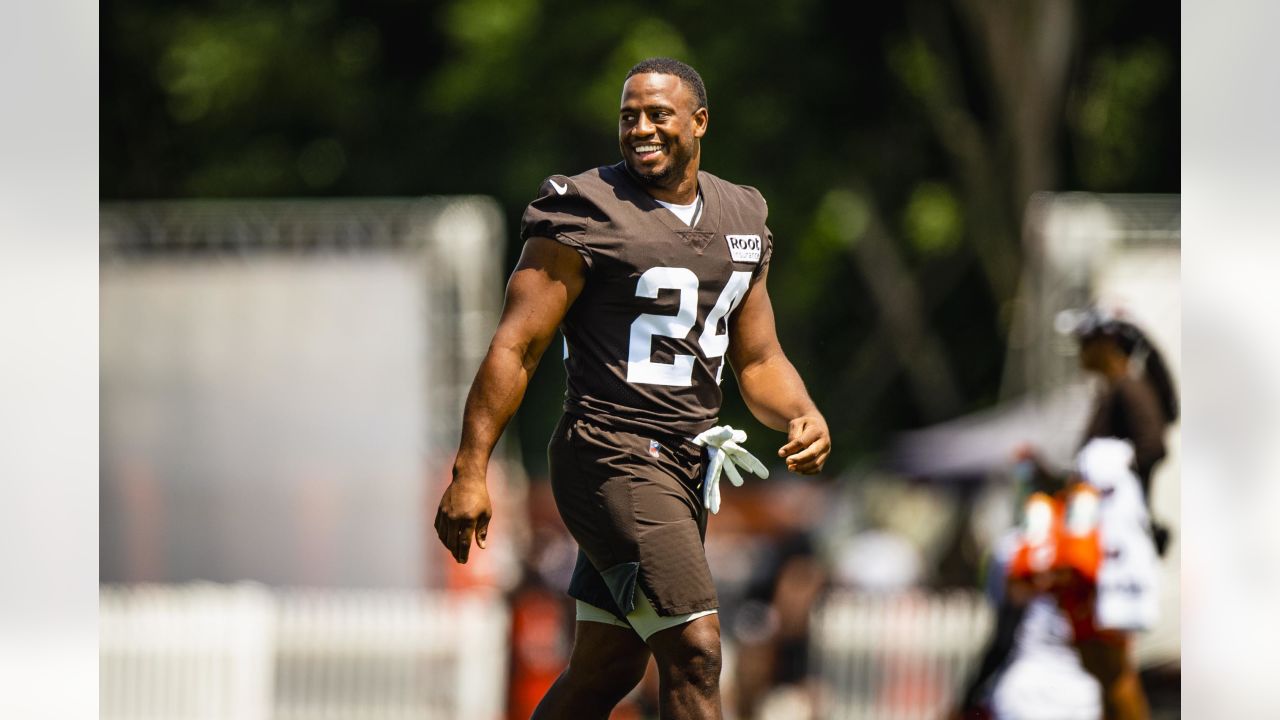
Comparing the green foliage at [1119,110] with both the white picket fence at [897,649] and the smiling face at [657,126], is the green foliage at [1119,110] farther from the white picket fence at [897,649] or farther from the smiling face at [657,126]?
the smiling face at [657,126]

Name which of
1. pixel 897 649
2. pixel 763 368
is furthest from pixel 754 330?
pixel 897 649

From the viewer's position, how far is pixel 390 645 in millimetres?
14898

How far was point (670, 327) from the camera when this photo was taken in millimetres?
4691

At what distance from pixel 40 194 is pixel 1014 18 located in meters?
19.5

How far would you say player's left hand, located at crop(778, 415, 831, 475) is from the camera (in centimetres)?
457

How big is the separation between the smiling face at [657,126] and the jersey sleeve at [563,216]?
180 mm

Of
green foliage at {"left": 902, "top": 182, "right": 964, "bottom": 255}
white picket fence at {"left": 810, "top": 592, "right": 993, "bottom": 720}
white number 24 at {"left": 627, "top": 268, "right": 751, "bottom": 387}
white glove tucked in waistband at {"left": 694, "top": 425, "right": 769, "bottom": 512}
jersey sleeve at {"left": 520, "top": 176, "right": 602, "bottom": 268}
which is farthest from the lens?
green foliage at {"left": 902, "top": 182, "right": 964, "bottom": 255}

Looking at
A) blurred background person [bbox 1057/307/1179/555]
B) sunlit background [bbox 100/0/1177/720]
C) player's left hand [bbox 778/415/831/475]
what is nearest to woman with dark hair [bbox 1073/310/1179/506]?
blurred background person [bbox 1057/307/1179/555]

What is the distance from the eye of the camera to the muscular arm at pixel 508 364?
175 inches

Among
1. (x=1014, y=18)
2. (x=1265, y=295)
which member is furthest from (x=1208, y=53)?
(x=1014, y=18)

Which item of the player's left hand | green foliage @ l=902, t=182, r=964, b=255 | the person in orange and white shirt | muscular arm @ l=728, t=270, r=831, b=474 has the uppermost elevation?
green foliage @ l=902, t=182, r=964, b=255

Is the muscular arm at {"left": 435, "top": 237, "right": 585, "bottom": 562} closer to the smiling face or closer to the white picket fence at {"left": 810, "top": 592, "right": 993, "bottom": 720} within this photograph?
the smiling face

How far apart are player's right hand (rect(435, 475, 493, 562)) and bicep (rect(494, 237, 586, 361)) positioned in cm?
38

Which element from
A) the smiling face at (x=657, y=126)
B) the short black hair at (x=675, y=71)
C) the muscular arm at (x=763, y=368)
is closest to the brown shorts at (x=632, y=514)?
the muscular arm at (x=763, y=368)
